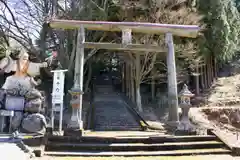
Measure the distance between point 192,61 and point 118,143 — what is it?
10.6m

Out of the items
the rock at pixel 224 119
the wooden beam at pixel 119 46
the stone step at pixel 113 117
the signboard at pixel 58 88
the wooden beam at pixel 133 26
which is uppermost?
Result: the wooden beam at pixel 133 26

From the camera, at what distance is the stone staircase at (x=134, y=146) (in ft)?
22.1

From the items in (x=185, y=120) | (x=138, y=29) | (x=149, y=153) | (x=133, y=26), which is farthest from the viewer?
(x=138, y=29)

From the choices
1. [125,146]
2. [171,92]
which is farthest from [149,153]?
[171,92]

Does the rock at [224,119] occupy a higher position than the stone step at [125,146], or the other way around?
the stone step at [125,146]

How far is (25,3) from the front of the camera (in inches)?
635

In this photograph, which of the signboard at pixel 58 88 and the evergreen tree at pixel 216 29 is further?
the evergreen tree at pixel 216 29

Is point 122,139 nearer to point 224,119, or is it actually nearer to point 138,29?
point 138,29

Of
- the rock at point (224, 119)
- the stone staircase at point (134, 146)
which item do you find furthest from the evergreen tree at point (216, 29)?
the stone staircase at point (134, 146)

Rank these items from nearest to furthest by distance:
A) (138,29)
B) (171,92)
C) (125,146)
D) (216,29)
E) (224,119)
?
(125,146) < (171,92) < (138,29) < (224,119) < (216,29)

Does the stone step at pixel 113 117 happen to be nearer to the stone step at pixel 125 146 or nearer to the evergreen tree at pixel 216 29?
the stone step at pixel 125 146

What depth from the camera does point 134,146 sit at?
704 cm

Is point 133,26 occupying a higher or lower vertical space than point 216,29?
lower

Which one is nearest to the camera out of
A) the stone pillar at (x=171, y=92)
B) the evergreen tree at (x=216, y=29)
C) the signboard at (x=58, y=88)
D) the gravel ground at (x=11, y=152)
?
the gravel ground at (x=11, y=152)
